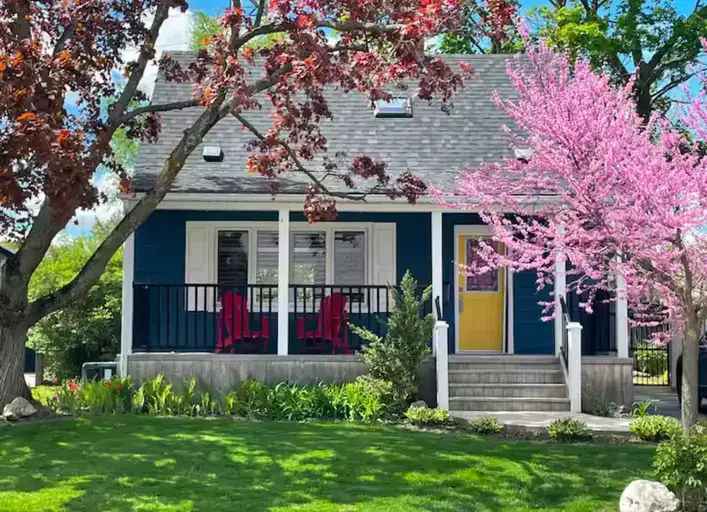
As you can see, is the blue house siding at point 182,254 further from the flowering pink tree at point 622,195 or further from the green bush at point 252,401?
the flowering pink tree at point 622,195

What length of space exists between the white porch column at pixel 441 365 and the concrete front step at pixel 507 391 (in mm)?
272

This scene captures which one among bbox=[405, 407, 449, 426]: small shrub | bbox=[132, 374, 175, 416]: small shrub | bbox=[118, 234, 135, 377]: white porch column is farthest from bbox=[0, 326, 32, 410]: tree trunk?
bbox=[405, 407, 449, 426]: small shrub

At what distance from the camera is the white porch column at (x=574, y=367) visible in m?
12.7

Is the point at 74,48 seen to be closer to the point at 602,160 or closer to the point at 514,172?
the point at 514,172

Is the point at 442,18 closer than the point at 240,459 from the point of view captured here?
No

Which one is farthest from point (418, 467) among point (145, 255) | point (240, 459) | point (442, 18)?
point (145, 255)

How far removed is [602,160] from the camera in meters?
8.28

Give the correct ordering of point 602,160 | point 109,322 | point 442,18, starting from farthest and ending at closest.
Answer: point 109,322, point 442,18, point 602,160

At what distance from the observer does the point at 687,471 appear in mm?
7188

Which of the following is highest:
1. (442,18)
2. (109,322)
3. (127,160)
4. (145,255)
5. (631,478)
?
(127,160)

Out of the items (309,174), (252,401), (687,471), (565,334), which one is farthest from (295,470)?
(565,334)

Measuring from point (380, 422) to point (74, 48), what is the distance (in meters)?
6.60

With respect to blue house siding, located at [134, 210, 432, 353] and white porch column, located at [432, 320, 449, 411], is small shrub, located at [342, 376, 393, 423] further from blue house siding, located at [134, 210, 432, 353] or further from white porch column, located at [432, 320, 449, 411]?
blue house siding, located at [134, 210, 432, 353]

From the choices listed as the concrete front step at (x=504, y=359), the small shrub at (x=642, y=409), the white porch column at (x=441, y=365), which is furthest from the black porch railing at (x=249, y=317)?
the small shrub at (x=642, y=409)
